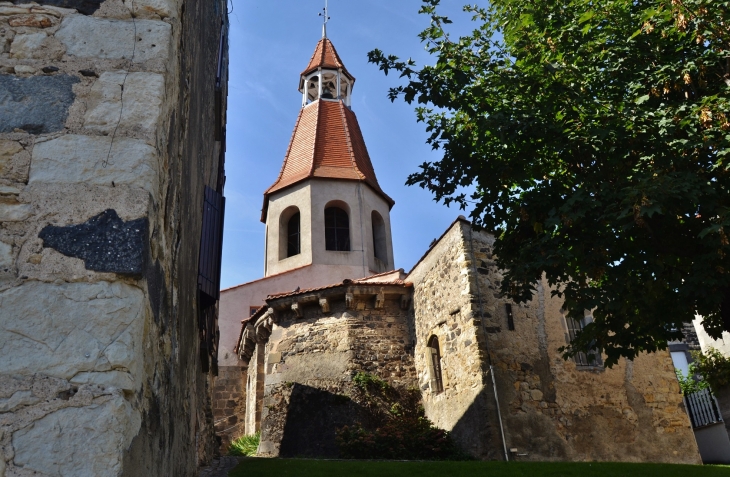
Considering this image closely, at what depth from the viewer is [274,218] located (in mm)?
22312

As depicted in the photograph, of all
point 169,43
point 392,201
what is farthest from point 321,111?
point 169,43

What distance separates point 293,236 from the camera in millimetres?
22203

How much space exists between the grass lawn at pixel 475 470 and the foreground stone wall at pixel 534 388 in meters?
1.41

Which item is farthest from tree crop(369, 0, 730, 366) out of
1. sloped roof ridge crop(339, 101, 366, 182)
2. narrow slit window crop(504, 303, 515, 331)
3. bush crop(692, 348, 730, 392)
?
sloped roof ridge crop(339, 101, 366, 182)

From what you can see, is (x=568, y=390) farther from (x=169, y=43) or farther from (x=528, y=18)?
(x=169, y=43)

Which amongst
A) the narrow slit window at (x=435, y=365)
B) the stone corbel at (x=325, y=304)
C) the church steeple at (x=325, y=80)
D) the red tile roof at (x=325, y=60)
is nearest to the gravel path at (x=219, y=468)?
the narrow slit window at (x=435, y=365)

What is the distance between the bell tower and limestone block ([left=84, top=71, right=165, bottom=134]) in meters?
17.4

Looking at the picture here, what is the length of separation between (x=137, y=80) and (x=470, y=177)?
18.7ft

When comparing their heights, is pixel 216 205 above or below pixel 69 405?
above

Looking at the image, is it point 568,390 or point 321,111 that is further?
point 321,111

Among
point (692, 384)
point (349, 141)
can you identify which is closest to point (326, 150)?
point (349, 141)

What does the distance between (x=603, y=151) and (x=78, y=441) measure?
6.41 m

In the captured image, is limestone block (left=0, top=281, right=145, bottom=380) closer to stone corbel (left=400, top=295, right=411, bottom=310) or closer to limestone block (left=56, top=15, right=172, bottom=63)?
limestone block (left=56, top=15, right=172, bottom=63)

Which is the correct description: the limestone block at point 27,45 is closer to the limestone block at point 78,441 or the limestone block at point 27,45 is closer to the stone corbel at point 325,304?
the limestone block at point 78,441
